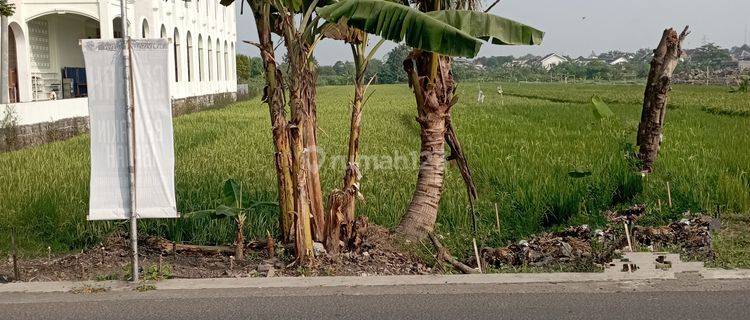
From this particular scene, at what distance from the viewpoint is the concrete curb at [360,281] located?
16.6ft

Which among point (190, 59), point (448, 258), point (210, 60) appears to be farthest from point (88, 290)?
point (210, 60)

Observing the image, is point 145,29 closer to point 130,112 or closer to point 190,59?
point 190,59

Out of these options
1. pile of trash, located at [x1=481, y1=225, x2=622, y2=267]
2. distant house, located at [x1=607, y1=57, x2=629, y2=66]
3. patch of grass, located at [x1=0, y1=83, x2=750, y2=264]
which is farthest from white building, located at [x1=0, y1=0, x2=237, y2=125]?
distant house, located at [x1=607, y1=57, x2=629, y2=66]

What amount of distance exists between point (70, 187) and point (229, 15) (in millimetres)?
39574

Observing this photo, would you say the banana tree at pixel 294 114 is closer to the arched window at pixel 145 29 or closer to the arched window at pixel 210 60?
the arched window at pixel 145 29

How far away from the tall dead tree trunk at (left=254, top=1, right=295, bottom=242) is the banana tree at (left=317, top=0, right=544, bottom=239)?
496 millimetres

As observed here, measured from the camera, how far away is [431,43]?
4.96 metres

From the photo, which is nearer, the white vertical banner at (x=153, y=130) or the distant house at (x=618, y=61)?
the white vertical banner at (x=153, y=130)

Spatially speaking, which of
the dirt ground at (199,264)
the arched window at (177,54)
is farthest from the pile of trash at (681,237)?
the arched window at (177,54)

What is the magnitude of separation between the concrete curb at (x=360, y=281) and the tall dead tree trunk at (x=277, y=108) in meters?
0.69

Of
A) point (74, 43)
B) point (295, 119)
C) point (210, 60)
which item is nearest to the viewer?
point (295, 119)

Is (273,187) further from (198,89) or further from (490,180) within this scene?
(198,89)

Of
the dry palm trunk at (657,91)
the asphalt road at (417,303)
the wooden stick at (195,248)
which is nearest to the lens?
the asphalt road at (417,303)

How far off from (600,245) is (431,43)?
2.16m
